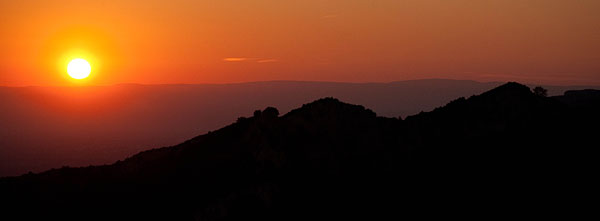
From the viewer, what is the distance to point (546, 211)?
43812 mm

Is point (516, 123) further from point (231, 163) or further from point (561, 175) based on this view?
point (231, 163)

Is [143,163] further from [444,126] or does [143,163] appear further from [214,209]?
[444,126]

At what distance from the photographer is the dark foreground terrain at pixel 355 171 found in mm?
47469

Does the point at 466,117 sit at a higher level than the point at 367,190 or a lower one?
higher

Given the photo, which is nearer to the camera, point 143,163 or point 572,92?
point 143,163

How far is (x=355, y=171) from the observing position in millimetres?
53719

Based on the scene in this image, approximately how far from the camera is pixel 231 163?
56.1m

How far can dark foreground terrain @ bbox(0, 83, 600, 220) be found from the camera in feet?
156

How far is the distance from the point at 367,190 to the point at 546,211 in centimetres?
1363

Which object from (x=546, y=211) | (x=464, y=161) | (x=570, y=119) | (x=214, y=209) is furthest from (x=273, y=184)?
(x=570, y=119)

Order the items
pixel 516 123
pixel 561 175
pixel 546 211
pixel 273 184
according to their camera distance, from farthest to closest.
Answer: pixel 516 123
pixel 273 184
pixel 561 175
pixel 546 211

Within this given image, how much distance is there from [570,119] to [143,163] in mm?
39080

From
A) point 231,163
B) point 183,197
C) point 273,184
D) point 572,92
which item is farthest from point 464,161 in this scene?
point 572,92

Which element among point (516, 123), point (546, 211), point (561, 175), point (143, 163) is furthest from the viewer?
point (143, 163)
